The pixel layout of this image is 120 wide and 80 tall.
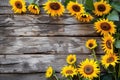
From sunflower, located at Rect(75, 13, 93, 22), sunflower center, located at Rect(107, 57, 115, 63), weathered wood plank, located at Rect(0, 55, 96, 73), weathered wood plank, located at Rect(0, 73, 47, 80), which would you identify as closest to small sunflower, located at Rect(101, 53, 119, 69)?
sunflower center, located at Rect(107, 57, 115, 63)

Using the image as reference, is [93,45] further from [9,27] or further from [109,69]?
[9,27]

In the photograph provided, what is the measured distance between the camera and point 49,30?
2104 mm

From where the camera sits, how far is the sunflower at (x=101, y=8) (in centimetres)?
207

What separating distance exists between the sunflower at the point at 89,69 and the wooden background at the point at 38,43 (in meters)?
0.08

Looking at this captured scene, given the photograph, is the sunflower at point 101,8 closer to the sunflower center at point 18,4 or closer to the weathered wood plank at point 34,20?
the weathered wood plank at point 34,20

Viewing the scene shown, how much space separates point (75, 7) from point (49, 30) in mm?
194

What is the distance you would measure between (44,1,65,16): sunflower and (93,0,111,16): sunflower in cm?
19

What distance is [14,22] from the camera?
2121 mm

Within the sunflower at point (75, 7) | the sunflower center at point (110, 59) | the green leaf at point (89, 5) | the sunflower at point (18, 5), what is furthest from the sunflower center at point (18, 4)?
the sunflower center at point (110, 59)

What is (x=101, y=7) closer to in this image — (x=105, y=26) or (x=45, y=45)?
(x=105, y=26)

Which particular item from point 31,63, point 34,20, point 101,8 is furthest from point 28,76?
point 101,8

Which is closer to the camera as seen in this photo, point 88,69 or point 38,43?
point 88,69

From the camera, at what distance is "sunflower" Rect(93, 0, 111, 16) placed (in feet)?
6.79

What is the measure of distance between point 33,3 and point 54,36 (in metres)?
0.22
